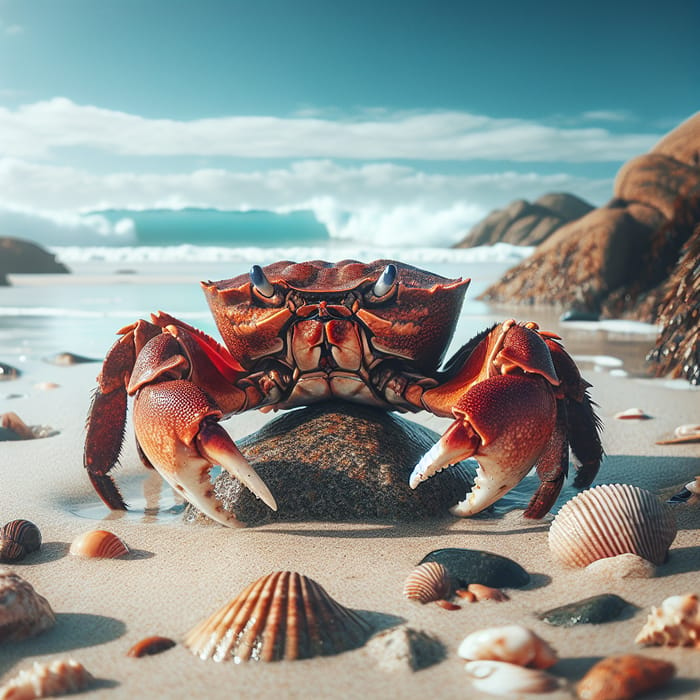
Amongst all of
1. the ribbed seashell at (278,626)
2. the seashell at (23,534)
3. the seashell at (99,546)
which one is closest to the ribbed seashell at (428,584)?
the ribbed seashell at (278,626)

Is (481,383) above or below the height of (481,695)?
above

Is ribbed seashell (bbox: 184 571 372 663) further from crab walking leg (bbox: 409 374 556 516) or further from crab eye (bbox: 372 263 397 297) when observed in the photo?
crab eye (bbox: 372 263 397 297)

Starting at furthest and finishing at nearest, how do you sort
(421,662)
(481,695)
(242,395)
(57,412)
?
(57,412), (242,395), (421,662), (481,695)

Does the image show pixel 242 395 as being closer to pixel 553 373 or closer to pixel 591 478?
pixel 553 373

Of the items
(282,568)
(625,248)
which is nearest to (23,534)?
(282,568)

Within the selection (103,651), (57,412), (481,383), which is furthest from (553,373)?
(57,412)

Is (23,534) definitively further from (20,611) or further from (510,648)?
(510,648)

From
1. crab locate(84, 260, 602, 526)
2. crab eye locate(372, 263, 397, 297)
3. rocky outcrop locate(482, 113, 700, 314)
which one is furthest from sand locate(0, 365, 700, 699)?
rocky outcrop locate(482, 113, 700, 314)
